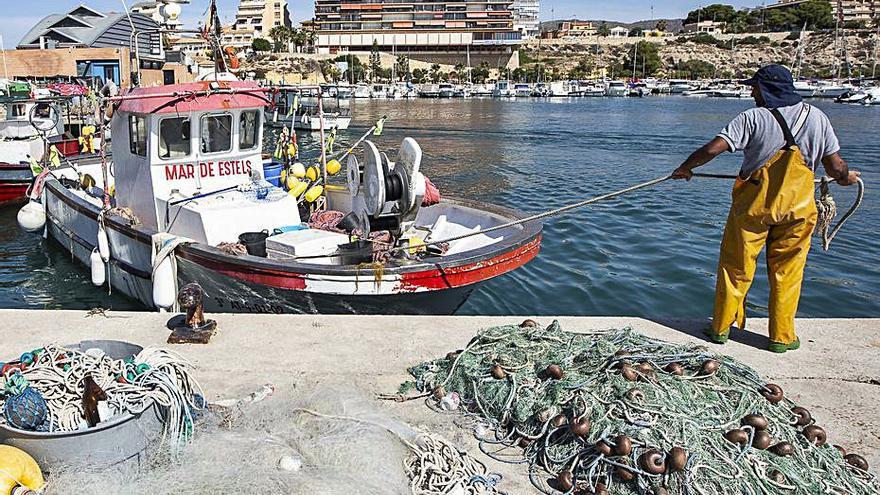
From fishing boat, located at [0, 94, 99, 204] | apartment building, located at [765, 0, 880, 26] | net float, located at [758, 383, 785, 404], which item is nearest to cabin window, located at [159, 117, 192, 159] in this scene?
net float, located at [758, 383, 785, 404]

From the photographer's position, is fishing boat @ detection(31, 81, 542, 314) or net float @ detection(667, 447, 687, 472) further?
fishing boat @ detection(31, 81, 542, 314)

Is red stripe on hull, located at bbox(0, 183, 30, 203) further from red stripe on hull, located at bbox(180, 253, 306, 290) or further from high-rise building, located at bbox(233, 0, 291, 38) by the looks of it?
high-rise building, located at bbox(233, 0, 291, 38)

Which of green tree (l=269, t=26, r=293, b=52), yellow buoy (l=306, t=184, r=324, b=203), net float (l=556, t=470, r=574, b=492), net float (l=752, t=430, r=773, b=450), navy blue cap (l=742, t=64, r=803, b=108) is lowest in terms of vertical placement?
net float (l=556, t=470, r=574, b=492)

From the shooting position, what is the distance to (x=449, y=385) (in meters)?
3.91

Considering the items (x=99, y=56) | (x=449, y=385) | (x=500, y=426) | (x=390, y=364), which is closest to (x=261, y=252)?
(x=390, y=364)

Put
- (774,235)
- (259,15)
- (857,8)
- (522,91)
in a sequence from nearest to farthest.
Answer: (774,235) → (522,91) → (259,15) → (857,8)

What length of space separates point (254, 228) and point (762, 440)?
5.91 meters

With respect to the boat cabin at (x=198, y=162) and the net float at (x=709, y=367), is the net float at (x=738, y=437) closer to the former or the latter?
the net float at (x=709, y=367)

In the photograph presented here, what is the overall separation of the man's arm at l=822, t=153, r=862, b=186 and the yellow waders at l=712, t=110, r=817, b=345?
12cm

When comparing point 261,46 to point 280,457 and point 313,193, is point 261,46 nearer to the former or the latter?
point 313,193

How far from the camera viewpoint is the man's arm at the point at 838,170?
418 centimetres

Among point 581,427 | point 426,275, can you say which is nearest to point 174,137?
point 426,275

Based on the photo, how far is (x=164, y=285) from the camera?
7.19m

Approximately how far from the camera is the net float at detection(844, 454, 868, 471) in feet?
10.3
